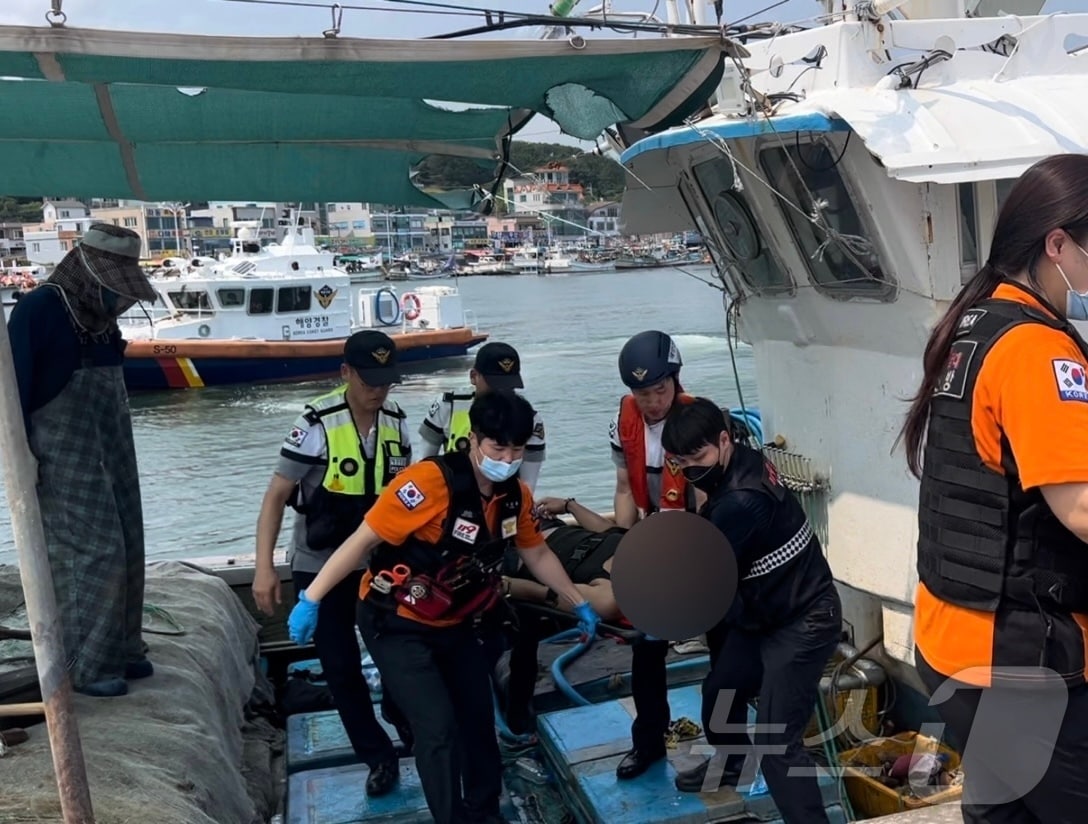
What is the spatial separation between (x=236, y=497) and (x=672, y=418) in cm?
1478

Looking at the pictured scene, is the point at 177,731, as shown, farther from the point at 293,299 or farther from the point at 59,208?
the point at 293,299

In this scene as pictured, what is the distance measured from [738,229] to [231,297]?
24330 mm

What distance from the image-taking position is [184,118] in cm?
381

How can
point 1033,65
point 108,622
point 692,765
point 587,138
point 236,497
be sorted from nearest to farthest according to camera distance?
point 587,138
point 108,622
point 692,765
point 1033,65
point 236,497

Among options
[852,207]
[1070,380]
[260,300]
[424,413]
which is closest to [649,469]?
[852,207]

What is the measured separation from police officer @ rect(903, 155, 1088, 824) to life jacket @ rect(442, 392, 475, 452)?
2.92 meters

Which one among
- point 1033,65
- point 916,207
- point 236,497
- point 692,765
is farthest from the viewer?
point 236,497

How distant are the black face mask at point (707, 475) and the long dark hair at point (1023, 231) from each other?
4.10 ft

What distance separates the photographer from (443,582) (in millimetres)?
3473

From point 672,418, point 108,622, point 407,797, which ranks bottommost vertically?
point 407,797

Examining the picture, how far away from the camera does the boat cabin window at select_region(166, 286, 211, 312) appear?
91.4 feet

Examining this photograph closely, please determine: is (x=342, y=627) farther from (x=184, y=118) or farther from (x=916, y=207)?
(x=916, y=207)

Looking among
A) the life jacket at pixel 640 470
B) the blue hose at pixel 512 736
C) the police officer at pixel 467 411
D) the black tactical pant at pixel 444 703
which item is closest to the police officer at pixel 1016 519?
the black tactical pant at pixel 444 703

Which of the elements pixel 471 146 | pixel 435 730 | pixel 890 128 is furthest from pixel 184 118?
pixel 890 128
